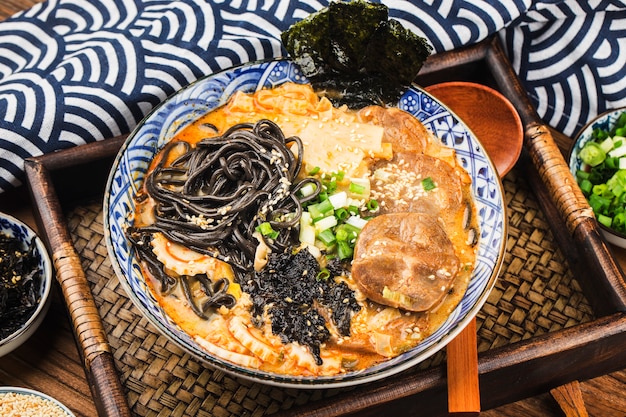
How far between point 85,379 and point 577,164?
285 centimetres

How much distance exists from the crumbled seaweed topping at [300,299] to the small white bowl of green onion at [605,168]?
63.7 inches

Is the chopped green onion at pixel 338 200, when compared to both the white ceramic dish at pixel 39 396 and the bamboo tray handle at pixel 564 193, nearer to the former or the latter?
the bamboo tray handle at pixel 564 193

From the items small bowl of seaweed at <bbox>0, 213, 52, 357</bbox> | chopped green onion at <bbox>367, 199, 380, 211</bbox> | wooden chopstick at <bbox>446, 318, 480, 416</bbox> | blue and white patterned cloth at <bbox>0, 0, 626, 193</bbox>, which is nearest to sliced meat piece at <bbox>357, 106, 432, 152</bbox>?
chopped green onion at <bbox>367, 199, 380, 211</bbox>

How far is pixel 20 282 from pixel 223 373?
1.08 metres

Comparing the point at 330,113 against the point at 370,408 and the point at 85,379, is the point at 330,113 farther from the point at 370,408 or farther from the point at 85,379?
the point at 85,379

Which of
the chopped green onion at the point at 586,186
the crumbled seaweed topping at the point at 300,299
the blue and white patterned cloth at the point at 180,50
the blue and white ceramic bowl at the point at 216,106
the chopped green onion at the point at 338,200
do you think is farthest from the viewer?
the chopped green onion at the point at 586,186

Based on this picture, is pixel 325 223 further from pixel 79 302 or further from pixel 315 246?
pixel 79 302

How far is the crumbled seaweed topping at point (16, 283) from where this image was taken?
3.42m

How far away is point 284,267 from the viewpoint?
10.1ft

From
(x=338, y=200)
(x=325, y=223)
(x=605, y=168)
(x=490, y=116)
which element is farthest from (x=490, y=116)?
(x=325, y=223)

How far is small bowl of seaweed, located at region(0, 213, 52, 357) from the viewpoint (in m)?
3.39

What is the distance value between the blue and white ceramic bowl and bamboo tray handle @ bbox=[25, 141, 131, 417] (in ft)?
1.20

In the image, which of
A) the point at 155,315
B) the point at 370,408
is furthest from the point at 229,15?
the point at 370,408

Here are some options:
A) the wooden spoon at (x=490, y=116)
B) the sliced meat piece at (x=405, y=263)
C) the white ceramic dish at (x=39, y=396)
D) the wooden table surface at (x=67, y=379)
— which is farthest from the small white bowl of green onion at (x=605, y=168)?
the white ceramic dish at (x=39, y=396)
